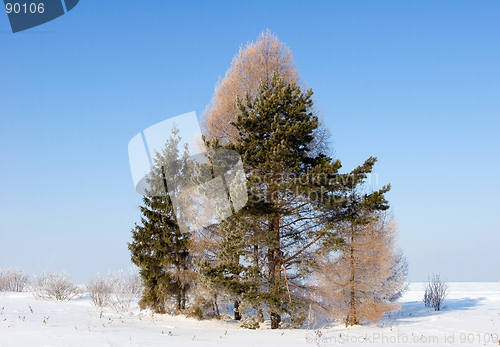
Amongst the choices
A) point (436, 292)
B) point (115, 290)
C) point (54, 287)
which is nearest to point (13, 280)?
point (54, 287)

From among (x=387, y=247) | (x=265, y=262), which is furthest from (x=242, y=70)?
(x=387, y=247)

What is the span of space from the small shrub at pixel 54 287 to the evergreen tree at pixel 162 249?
7.29 m

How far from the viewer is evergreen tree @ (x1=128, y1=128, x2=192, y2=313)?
50.0 ft

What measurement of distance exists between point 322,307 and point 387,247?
13.1ft

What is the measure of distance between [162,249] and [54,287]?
29.7 ft

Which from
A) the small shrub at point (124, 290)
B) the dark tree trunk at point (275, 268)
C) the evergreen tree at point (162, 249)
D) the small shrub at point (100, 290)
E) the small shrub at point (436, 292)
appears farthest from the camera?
the small shrub at point (436, 292)

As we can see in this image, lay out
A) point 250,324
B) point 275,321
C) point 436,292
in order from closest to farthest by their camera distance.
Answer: point 250,324
point 275,321
point 436,292

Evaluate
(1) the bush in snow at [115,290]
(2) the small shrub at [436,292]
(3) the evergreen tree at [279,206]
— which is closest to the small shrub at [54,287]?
(1) the bush in snow at [115,290]

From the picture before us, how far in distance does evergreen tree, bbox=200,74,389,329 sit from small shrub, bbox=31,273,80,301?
1215 centimetres

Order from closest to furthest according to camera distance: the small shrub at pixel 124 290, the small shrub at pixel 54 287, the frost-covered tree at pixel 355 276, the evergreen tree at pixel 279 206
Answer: the evergreen tree at pixel 279 206 → the frost-covered tree at pixel 355 276 → the small shrub at pixel 124 290 → the small shrub at pixel 54 287

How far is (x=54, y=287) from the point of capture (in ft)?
65.5

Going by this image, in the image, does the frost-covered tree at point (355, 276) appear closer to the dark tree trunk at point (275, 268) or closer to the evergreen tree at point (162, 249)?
the dark tree trunk at point (275, 268)

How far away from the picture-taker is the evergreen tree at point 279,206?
11.9 m

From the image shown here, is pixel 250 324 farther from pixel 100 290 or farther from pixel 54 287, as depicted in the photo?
pixel 54 287
